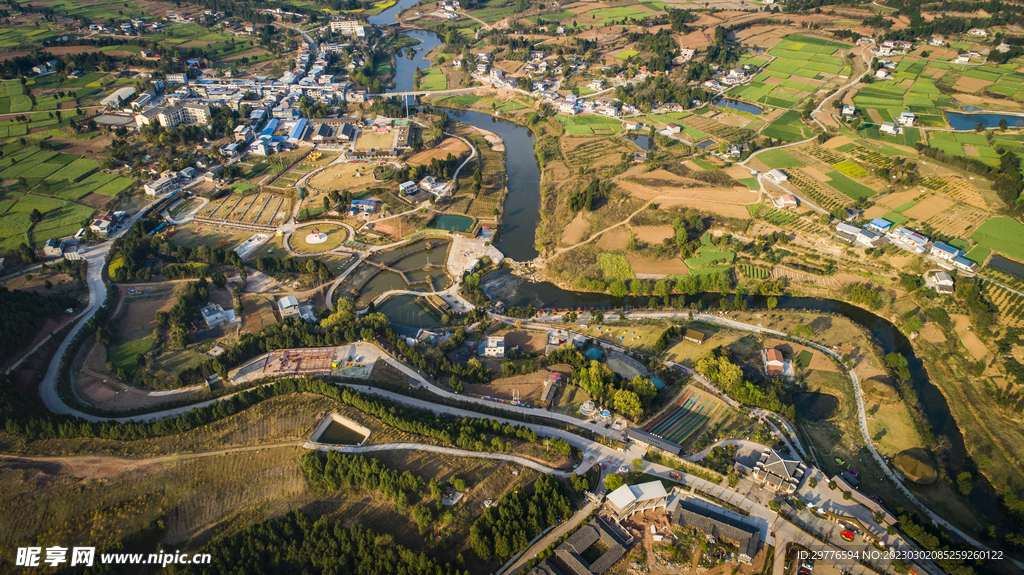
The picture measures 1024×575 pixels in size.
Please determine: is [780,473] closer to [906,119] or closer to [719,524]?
[719,524]

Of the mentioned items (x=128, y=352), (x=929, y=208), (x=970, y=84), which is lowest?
(x=128, y=352)

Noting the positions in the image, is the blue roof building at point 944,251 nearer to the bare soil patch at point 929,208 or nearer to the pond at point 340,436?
the bare soil patch at point 929,208

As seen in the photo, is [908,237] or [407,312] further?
[908,237]

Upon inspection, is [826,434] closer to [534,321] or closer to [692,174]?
[534,321]

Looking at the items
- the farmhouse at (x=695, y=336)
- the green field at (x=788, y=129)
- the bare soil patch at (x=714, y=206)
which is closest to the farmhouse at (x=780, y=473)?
the farmhouse at (x=695, y=336)

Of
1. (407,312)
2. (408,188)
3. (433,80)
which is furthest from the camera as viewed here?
(433,80)

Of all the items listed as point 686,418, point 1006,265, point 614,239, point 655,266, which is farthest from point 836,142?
point 686,418

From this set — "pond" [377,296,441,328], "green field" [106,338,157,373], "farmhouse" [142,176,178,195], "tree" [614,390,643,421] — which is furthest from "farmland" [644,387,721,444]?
"farmhouse" [142,176,178,195]
